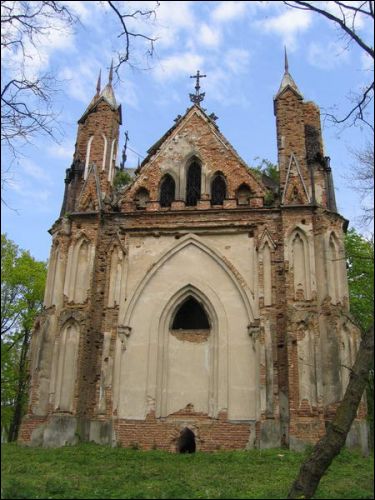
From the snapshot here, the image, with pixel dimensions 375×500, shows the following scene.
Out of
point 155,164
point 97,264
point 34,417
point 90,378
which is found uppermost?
point 155,164

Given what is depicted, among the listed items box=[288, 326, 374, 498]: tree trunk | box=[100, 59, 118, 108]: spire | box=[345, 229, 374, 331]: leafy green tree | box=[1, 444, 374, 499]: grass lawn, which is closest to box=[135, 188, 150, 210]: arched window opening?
box=[100, 59, 118, 108]: spire

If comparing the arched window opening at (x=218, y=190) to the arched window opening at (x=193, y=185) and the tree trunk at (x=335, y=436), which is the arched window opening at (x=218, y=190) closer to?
the arched window opening at (x=193, y=185)

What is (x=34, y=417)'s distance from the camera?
13398 mm

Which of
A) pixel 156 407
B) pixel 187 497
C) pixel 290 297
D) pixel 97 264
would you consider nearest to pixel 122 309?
pixel 97 264

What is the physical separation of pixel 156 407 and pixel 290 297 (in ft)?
13.6

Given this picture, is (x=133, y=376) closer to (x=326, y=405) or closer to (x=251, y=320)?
(x=251, y=320)

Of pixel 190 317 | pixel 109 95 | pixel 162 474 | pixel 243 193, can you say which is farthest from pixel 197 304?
pixel 109 95

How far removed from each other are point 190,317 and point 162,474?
18.8 feet

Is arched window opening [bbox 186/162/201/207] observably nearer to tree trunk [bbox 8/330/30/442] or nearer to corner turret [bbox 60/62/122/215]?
corner turret [bbox 60/62/122/215]

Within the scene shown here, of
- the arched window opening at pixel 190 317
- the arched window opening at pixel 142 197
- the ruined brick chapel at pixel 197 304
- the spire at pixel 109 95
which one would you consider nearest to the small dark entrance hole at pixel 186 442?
the ruined brick chapel at pixel 197 304

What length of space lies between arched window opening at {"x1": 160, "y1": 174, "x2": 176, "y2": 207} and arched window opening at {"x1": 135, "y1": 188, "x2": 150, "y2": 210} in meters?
0.44

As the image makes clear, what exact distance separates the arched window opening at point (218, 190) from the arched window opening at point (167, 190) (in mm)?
1155

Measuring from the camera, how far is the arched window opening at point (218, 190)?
16203mm

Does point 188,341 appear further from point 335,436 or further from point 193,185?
point 335,436
